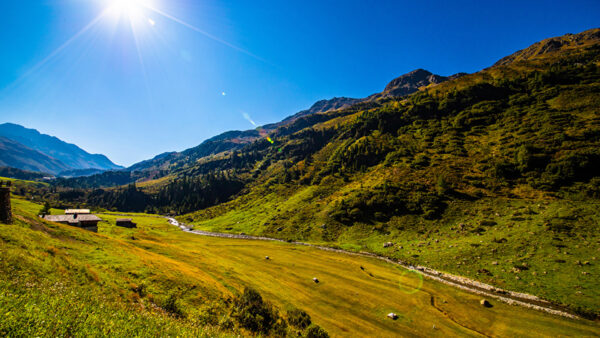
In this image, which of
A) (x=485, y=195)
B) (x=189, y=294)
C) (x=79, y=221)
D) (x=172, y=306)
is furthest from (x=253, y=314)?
(x=485, y=195)

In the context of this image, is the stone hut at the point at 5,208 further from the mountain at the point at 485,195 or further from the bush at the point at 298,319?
the mountain at the point at 485,195

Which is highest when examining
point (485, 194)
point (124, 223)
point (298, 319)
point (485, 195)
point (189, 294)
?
point (485, 194)

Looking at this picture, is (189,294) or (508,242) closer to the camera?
(189,294)

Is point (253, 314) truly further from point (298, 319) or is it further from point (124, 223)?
point (124, 223)

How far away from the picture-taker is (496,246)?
47688 mm

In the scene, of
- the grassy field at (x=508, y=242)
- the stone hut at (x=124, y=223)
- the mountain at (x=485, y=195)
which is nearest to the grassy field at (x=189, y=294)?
the grassy field at (x=508, y=242)

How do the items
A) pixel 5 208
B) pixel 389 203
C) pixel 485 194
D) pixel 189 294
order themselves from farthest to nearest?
pixel 389 203 → pixel 485 194 → pixel 5 208 → pixel 189 294

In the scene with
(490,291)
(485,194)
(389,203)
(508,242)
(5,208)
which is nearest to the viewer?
(5,208)

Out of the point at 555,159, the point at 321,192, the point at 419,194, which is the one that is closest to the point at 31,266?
the point at 419,194

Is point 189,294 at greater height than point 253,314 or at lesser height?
greater

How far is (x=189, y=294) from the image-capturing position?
2309 centimetres

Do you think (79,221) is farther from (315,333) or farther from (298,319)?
(315,333)

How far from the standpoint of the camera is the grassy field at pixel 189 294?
9281mm

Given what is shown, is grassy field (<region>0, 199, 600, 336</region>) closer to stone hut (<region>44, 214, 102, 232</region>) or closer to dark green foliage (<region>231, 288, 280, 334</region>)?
dark green foliage (<region>231, 288, 280, 334</region>)
